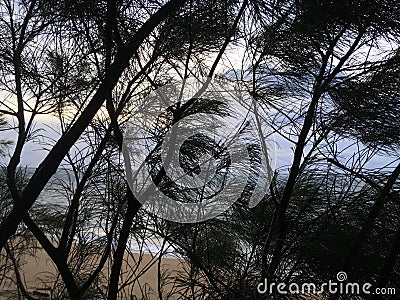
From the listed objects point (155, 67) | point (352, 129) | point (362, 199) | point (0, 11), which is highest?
point (0, 11)

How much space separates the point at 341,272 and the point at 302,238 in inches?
3.4

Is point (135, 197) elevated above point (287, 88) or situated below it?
below

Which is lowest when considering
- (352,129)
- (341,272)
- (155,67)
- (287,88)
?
(341,272)

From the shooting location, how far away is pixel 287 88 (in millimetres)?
896

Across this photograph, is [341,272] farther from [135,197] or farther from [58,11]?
[58,11]

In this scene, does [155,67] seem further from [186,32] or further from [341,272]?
[341,272]

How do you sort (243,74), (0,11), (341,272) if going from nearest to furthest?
(341,272) → (243,74) → (0,11)

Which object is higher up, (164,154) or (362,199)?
(164,154)

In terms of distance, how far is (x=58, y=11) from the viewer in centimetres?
84

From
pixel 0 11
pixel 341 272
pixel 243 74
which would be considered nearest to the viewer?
pixel 341 272

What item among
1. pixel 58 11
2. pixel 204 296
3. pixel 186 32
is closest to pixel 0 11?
pixel 58 11

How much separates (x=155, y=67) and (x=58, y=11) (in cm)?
23

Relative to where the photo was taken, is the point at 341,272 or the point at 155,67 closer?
the point at 341,272

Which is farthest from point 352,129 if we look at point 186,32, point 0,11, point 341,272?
point 0,11
